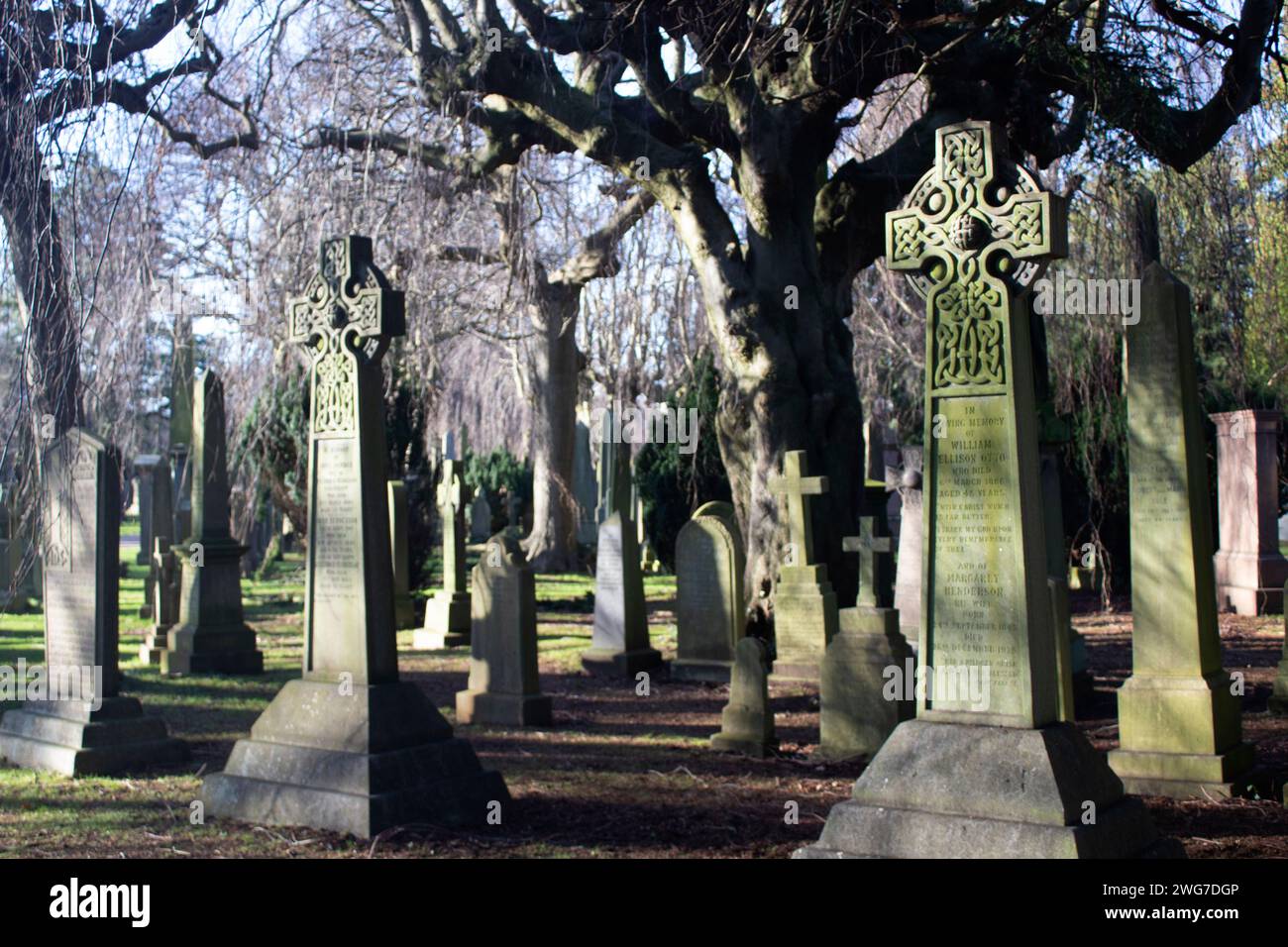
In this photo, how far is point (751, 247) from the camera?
43.1 ft

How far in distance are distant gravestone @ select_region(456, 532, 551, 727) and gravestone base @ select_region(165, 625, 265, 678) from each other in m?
4.14

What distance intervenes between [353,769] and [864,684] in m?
3.93

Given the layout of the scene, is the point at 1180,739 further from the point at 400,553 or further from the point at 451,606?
the point at 400,553

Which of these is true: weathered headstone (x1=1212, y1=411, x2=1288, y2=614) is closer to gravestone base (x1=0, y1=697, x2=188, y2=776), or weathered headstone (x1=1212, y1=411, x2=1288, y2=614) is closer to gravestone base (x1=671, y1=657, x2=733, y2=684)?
gravestone base (x1=671, y1=657, x2=733, y2=684)

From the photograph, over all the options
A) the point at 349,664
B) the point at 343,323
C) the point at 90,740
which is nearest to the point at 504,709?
the point at 90,740

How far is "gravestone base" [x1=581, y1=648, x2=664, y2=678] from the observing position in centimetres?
1341

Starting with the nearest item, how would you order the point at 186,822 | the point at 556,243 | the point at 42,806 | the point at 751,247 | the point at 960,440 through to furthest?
the point at 960,440
the point at 186,822
the point at 42,806
the point at 751,247
the point at 556,243

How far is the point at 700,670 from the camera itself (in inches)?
512

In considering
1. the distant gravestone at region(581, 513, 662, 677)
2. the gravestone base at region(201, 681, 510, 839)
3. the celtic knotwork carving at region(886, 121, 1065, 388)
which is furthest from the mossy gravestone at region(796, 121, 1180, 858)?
the distant gravestone at region(581, 513, 662, 677)

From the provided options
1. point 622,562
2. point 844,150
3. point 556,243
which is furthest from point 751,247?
point 556,243

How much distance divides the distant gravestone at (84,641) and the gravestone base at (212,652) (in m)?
4.42

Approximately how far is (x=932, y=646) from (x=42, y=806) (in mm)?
5392

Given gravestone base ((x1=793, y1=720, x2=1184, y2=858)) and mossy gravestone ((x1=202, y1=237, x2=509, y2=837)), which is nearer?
gravestone base ((x1=793, y1=720, x2=1184, y2=858))

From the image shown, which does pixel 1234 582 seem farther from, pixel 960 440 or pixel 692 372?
pixel 960 440
